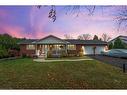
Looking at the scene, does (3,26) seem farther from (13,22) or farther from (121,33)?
(121,33)

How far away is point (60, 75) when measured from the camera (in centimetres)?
1792

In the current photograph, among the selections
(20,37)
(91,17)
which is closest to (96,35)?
(91,17)

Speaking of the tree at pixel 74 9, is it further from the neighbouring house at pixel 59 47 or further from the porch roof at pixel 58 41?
the neighbouring house at pixel 59 47

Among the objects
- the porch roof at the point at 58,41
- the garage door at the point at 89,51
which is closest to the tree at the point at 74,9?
the porch roof at the point at 58,41

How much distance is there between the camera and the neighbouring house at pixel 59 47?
18.0 metres

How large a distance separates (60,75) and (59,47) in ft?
2.17

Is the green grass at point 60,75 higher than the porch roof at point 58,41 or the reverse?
the reverse

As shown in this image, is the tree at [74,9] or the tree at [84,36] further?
the tree at [84,36]

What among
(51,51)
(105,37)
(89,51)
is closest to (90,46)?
(89,51)

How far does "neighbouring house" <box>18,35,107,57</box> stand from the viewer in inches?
711

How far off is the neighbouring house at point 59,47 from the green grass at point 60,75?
0.72 ft

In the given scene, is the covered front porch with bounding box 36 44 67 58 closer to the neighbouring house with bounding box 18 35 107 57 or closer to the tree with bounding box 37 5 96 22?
the neighbouring house with bounding box 18 35 107 57

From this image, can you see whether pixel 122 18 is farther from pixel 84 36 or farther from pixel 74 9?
pixel 74 9
